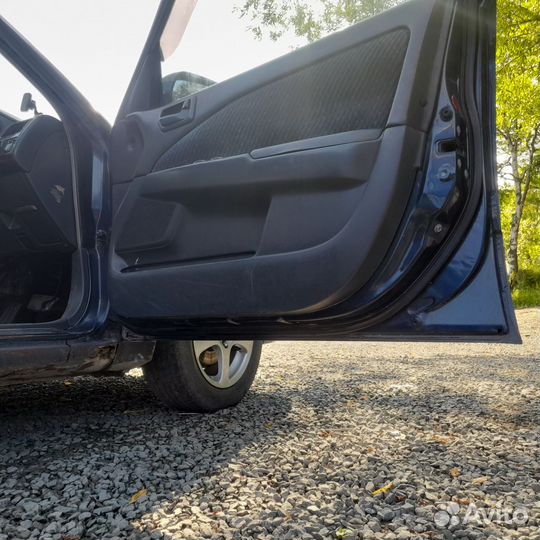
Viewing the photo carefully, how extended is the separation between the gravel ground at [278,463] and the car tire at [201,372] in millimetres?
90

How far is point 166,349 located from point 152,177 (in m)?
0.90

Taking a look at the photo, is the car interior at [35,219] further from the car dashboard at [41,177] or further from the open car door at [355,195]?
the open car door at [355,195]

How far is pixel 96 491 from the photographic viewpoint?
1.90 metres

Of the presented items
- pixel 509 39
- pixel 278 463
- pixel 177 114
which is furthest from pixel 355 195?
pixel 509 39

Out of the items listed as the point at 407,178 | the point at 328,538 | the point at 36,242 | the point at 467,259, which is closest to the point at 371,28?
the point at 407,178

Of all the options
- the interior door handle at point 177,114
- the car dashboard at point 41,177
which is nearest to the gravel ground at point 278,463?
the car dashboard at point 41,177

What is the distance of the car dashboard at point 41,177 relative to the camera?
2602 mm

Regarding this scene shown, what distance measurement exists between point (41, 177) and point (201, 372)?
122 cm

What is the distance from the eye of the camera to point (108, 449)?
92.2 inches

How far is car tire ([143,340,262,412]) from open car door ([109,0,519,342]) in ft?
2.17

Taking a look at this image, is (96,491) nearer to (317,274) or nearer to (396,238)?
(317,274)

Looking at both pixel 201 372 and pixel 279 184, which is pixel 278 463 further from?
pixel 279 184

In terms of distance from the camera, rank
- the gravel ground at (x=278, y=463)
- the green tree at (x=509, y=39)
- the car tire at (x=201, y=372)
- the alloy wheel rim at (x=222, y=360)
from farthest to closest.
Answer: the green tree at (x=509, y=39) → the alloy wheel rim at (x=222, y=360) → the car tire at (x=201, y=372) → the gravel ground at (x=278, y=463)

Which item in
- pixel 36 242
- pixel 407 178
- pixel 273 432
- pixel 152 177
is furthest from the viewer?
pixel 36 242
